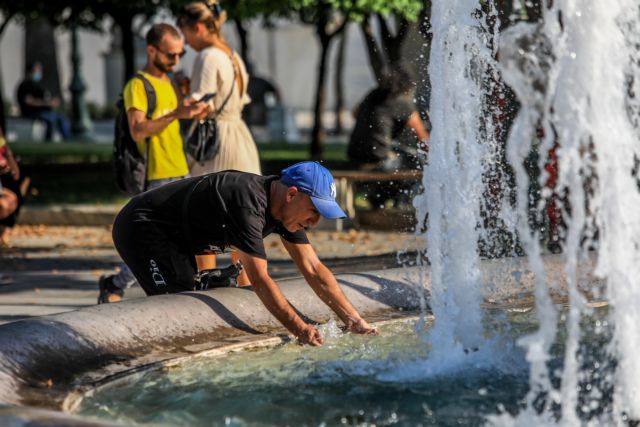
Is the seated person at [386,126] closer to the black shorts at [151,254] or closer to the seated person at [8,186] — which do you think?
the seated person at [8,186]

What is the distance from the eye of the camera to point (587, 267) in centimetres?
664

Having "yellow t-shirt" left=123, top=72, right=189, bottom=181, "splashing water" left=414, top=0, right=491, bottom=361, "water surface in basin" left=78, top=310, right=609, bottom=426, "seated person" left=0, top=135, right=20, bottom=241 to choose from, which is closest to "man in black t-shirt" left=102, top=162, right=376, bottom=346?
"water surface in basin" left=78, top=310, right=609, bottom=426

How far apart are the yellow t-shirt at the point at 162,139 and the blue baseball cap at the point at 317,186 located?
7.03ft

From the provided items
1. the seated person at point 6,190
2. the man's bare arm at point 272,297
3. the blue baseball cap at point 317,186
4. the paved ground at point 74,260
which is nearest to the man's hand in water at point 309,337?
the man's bare arm at point 272,297

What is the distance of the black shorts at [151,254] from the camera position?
560cm

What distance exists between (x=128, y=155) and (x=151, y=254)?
1.55 m

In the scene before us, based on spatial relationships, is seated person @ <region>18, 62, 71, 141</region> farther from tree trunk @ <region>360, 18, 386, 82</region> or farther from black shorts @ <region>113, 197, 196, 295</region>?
black shorts @ <region>113, 197, 196, 295</region>

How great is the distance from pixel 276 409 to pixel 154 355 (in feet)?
2.90

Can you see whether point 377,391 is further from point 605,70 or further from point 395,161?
point 395,161

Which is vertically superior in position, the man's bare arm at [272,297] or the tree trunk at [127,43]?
the tree trunk at [127,43]

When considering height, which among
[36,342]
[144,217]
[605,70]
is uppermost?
[605,70]

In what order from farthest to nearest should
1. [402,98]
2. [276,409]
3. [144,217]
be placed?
[402,98], [144,217], [276,409]

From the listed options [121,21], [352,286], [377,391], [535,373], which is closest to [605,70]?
[535,373]

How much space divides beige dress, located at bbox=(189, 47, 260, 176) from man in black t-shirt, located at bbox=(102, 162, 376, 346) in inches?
63.8
